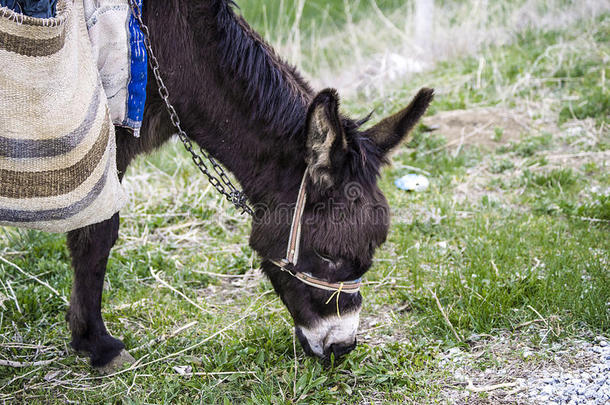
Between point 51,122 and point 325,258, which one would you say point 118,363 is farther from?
point 51,122

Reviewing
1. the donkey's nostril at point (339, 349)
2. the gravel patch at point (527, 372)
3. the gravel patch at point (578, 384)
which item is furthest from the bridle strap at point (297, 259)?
the gravel patch at point (578, 384)

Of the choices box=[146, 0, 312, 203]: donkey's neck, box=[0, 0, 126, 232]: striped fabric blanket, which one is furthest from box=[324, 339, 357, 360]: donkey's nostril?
box=[0, 0, 126, 232]: striped fabric blanket

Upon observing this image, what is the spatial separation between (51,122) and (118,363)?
1.47 meters

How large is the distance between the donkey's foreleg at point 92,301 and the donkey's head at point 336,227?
0.80 metres

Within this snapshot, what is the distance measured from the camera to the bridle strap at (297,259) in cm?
245

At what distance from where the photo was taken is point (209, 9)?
8.04 ft

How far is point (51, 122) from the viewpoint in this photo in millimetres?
1934

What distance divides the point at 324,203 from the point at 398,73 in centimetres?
510

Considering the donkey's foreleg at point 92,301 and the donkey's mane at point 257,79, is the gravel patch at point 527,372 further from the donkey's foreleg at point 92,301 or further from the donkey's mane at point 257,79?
the donkey's foreleg at point 92,301

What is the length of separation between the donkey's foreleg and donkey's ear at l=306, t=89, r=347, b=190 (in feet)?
3.70

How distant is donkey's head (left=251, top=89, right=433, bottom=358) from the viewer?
Answer: 238 cm

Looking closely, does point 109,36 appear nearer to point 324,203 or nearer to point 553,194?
point 324,203

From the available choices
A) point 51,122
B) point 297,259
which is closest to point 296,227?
point 297,259

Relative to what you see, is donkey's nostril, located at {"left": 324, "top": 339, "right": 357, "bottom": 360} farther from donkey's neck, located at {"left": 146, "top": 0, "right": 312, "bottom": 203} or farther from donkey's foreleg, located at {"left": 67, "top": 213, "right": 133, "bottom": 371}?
donkey's foreleg, located at {"left": 67, "top": 213, "right": 133, "bottom": 371}
